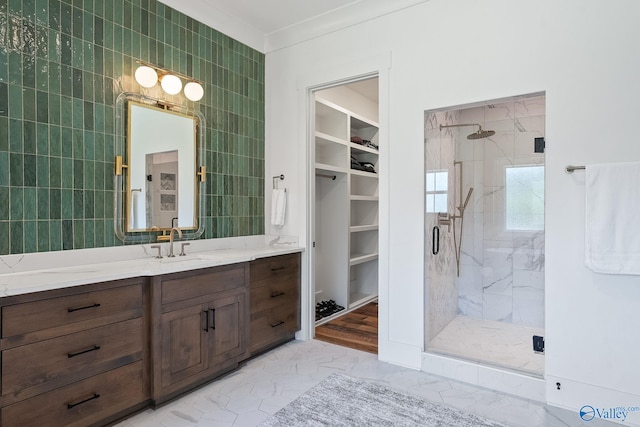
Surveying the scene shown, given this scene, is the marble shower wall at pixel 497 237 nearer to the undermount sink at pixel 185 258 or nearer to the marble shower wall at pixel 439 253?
the marble shower wall at pixel 439 253

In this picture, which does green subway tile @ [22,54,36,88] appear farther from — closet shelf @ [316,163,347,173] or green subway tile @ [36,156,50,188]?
closet shelf @ [316,163,347,173]

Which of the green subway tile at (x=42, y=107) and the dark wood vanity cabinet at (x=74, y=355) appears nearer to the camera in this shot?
the dark wood vanity cabinet at (x=74, y=355)

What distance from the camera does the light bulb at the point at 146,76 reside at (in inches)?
99.9

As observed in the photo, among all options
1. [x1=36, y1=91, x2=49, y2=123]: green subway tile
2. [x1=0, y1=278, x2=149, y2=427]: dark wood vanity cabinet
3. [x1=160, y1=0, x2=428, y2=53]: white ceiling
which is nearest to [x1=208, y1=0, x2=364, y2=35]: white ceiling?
[x1=160, y1=0, x2=428, y2=53]: white ceiling

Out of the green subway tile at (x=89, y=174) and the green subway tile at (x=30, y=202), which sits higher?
the green subway tile at (x=89, y=174)

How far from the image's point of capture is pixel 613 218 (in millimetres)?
2090

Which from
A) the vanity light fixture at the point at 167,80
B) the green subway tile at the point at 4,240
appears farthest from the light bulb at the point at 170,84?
the green subway tile at the point at 4,240

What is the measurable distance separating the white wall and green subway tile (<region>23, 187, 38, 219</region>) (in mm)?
2270

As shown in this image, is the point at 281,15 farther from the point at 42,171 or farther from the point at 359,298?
the point at 359,298

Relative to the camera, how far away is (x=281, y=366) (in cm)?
283

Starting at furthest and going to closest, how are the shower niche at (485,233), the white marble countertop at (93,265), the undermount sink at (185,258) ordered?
the shower niche at (485,233) < the undermount sink at (185,258) < the white marble countertop at (93,265)

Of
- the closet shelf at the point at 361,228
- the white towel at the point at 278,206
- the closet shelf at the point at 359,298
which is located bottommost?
the closet shelf at the point at 359,298

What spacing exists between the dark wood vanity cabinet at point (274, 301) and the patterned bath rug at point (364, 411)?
0.70 metres

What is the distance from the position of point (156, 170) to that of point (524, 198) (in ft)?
10.4
